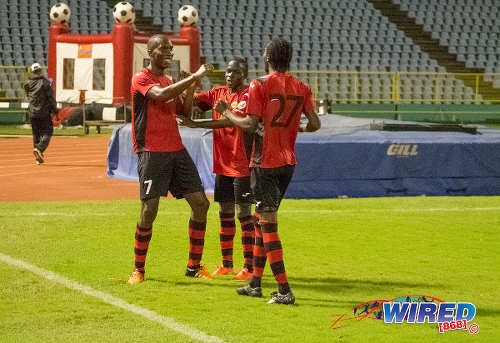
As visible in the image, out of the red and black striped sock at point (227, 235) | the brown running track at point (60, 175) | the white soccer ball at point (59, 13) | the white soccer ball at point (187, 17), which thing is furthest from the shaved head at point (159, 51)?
the white soccer ball at point (59, 13)

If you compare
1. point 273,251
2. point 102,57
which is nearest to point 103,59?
point 102,57

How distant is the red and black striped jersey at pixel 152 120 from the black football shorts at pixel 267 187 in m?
1.03

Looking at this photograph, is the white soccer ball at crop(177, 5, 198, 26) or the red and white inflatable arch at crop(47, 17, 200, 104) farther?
the white soccer ball at crop(177, 5, 198, 26)

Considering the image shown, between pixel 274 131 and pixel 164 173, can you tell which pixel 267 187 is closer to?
pixel 274 131

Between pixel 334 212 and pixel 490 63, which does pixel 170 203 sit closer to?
pixel 334 212

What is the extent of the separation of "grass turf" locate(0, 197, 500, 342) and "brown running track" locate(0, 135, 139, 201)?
43.1 inches

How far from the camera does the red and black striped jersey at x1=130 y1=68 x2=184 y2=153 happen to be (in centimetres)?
659

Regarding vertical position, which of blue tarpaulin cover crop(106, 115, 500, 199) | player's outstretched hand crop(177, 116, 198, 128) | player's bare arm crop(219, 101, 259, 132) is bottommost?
blue tarpaulin cover crop(106, 115, 500, 199)

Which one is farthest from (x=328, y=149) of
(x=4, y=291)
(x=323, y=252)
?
(x=4, y=291)

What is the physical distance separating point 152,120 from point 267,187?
1.27 metres

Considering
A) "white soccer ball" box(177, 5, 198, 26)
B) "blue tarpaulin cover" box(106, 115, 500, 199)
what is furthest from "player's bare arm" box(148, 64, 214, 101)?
"white soccer ball" box(177, 5, 198, 26)

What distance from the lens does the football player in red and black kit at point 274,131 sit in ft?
19.0

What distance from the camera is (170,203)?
39.2 feet

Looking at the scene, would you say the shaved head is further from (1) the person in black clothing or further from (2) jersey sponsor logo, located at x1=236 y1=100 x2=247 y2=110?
(1) the person in black clothing
